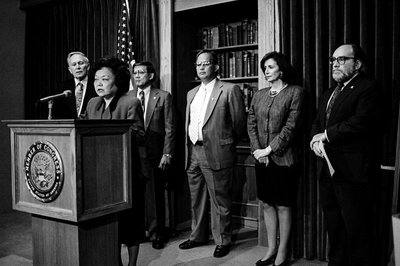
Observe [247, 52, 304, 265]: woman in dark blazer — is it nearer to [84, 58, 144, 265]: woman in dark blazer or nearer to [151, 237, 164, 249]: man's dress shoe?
[151, 237, 164, 249]: man's dress shoe

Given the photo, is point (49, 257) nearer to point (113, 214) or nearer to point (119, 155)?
point (113, 214)

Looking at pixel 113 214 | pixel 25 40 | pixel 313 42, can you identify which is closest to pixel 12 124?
pixel 113 214

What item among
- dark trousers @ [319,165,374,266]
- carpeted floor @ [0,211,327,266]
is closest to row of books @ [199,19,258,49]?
carpeted floor @ [0,211,327,266]

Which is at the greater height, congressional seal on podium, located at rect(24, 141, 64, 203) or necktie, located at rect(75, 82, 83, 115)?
necktie, located at rect(75, 82, 83, 115)

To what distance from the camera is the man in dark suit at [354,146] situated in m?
2.37

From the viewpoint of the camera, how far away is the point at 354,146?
2.42 meters

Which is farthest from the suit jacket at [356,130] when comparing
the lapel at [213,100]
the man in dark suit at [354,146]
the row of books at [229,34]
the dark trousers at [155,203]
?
the row of books at [229,34]

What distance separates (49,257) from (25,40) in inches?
157

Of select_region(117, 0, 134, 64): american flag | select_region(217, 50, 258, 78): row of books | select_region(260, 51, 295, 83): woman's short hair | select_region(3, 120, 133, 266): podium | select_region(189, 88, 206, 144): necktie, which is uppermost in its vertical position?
select_region(117, 0, 134, 64): american flag

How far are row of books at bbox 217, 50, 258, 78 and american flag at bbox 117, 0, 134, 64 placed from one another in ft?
3.26

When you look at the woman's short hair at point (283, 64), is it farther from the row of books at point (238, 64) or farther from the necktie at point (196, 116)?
the row of books at point (238, 64)

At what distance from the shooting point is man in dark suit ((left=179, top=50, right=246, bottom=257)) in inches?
126

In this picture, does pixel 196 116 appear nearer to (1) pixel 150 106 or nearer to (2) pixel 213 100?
(2) pixel 213 100

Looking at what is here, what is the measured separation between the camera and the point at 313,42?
3004 mm
